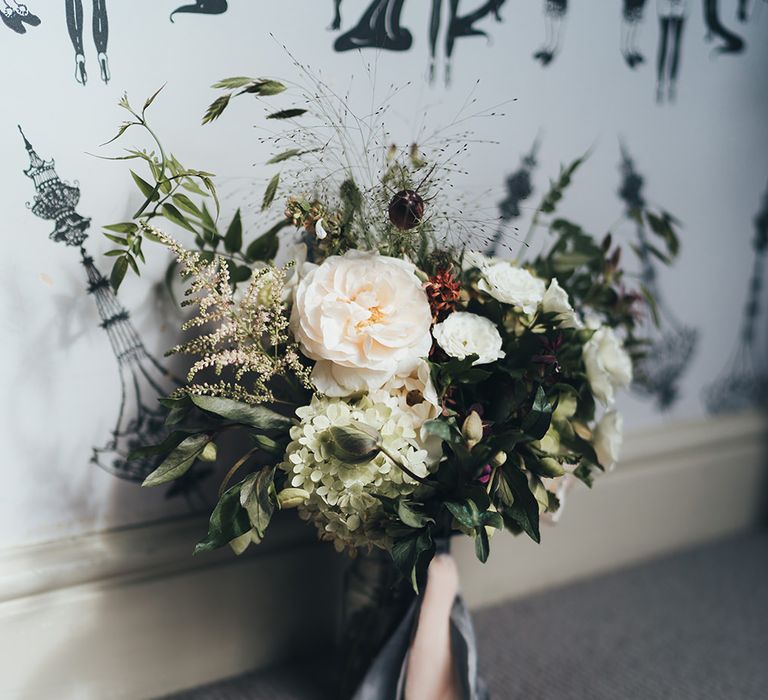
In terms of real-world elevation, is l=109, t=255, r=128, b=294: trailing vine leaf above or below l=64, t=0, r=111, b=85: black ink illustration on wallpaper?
below

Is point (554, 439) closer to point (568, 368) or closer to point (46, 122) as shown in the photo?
point (568, 368)

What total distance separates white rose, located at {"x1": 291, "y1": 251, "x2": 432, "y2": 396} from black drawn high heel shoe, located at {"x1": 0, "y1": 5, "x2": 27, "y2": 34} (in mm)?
331

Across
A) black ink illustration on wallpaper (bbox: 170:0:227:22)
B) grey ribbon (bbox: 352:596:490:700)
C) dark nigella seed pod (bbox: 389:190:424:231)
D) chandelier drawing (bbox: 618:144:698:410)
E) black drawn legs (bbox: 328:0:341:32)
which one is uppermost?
black ink illustration on wallpaper (bbox: 170:0:227:22)

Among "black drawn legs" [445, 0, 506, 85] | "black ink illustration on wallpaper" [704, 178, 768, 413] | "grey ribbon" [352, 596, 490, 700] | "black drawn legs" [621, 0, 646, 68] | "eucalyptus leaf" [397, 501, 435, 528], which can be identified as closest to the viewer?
"eucalyptus leaf" [397, 501, 435, 528]

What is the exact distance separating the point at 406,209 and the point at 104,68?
12.5 inches

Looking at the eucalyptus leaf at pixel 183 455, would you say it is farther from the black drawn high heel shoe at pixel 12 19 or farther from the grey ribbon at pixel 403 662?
the black drawn high heel shoe at pixel 12 19

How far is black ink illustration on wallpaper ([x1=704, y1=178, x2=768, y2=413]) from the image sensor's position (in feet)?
3.88

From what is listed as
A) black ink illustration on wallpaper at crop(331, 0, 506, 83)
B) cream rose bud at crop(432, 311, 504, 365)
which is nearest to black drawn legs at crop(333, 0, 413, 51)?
black ink illustration on wallpaper at crop(331, 0, 506, 83)

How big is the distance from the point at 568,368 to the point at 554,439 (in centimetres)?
8

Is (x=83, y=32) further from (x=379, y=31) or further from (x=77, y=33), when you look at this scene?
(x=379, y=31)

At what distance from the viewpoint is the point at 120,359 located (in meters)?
0.77

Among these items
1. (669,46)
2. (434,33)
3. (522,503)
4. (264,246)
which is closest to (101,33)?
(264,246)

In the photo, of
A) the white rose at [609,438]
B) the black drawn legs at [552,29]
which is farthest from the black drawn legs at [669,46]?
the white rose at [609,438]

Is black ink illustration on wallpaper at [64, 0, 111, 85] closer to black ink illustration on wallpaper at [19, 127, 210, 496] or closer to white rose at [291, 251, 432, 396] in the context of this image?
black ink illustration on wallpaper at [19, 127, 210, 496]
